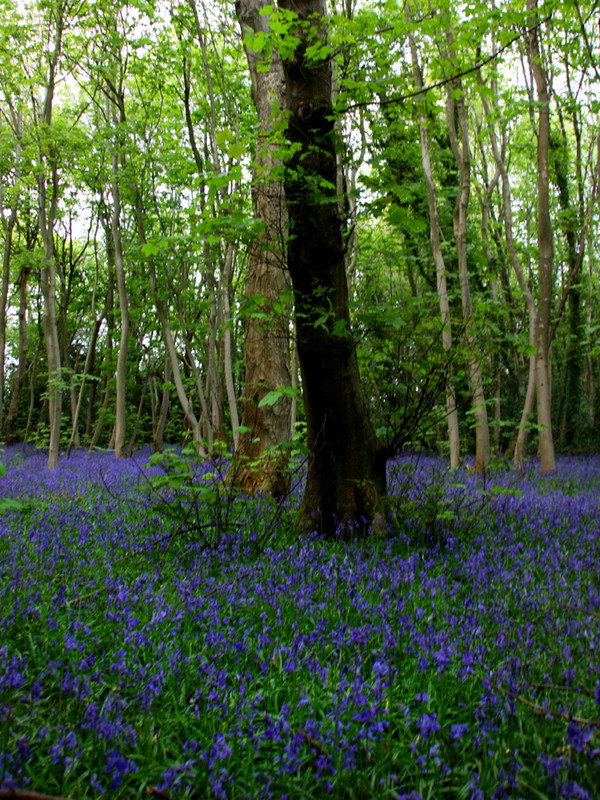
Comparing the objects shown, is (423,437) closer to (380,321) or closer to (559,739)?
(380,321)

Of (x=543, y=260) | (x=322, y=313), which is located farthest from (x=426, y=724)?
(x=543, y=260)

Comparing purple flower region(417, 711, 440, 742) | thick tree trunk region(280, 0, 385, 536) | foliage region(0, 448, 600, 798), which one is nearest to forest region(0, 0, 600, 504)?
thick tree trunk region(280, 0, 385, 536)

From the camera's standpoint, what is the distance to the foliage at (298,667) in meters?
1.62

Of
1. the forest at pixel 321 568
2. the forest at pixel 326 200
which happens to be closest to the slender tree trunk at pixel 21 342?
the forest at pixel 326 200

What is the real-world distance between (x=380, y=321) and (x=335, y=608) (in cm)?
206

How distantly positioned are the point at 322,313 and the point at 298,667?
2275 mm

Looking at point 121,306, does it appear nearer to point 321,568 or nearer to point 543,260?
point 543,260

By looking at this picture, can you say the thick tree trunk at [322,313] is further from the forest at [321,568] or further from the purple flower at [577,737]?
the purple flower at [577,737]

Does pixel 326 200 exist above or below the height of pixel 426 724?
above

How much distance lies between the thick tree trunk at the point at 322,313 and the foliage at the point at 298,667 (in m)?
0.47

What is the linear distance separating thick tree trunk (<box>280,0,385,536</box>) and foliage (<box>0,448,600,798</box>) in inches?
18.3

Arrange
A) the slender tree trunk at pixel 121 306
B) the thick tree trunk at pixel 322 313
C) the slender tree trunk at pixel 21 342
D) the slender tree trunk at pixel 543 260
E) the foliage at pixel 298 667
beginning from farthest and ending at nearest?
the slender tree trunk at pixel 21 342 → the slender tree trunk at pixel 121 306 → the slender tree trunk at pixel 543 260 → the thick tree trunk at pixel 322 313 → the foliage at pixel 298 667

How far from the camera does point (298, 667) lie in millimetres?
2164

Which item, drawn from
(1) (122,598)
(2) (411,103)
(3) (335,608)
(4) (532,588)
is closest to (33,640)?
(1) (122,598)
